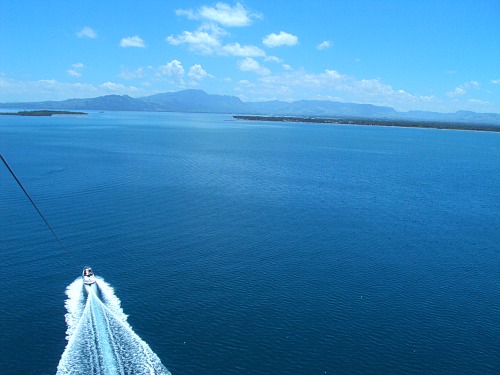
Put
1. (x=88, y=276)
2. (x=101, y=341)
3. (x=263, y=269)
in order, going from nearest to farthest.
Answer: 1. (x=101, y=341)
2. (x=88, y=276)
3. (x=263, y=269)

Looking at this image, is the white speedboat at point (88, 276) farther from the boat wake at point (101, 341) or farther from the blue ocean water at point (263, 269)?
the blue ocean water at point (263, 269)

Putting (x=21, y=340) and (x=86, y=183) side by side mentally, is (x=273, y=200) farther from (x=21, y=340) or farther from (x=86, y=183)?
(x=21, y=340)

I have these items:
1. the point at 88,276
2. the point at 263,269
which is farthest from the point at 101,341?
the point at 263,269

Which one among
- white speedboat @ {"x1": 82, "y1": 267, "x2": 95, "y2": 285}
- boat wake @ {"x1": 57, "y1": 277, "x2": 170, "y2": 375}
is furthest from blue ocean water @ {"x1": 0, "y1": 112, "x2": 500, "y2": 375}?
white speedboat @ {"x1": 82, "y1": 267, "x2": 95, "y2": 285}

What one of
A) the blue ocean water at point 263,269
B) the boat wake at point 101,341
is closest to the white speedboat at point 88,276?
the boat wake at point 101,341

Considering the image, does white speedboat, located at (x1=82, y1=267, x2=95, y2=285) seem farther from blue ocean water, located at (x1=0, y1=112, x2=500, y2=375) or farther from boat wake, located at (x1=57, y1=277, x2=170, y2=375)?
blue ocean water, located at (x1=0, y1=112, x2=500, y2=375)

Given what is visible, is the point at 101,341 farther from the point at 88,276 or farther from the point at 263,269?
the point at 263,269
